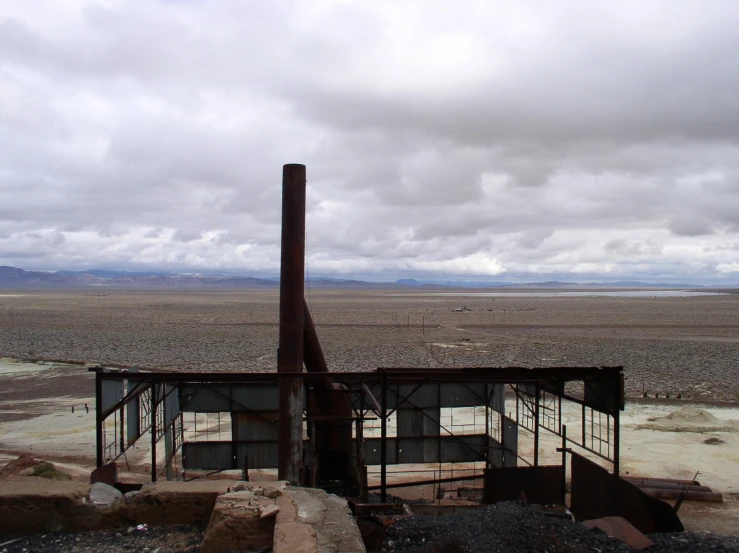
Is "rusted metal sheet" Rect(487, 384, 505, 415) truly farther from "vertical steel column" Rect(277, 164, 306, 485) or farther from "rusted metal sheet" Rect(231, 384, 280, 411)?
"rusted metal sheet" Rect(231, 384, 280, 411)

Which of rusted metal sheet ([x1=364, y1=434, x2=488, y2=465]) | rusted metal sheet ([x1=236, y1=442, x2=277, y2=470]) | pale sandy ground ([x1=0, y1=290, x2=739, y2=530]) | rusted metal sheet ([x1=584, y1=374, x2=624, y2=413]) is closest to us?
rusted metal sheet ([x1=584, y1=374, x2=624, y2=413])

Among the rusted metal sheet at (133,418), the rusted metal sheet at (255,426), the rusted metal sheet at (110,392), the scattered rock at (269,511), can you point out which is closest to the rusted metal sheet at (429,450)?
the rusted metal sheet at (255,426)

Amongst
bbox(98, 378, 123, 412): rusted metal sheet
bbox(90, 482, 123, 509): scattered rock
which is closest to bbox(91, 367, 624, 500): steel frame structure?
bbox(98, 378, 123, 412): rusted metal sheet

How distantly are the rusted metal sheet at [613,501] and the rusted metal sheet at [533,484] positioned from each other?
0.39 meters

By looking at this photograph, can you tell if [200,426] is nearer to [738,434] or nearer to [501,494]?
[501,494]

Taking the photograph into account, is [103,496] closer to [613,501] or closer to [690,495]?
[613,501]

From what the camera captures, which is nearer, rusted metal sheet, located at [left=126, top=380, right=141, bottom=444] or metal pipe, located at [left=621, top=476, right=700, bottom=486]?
rusted metal sheet, located at [left=126, top=380, right=141, bottom=444]

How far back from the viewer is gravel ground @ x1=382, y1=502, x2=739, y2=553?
8.53 meters

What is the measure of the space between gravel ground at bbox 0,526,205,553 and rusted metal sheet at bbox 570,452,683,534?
7.85m

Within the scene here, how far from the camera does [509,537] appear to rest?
873cm

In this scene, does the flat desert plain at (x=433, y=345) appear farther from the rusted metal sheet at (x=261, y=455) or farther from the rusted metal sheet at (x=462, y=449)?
the rusted metal sheet at (x=261, y=455)

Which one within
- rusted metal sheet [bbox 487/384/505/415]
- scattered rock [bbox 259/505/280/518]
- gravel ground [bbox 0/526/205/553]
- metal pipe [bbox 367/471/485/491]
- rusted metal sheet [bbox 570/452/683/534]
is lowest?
metal pipe [bbox 367/471/485/491]

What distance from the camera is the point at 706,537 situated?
10.1 m

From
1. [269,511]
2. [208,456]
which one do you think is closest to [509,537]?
[269,511]
